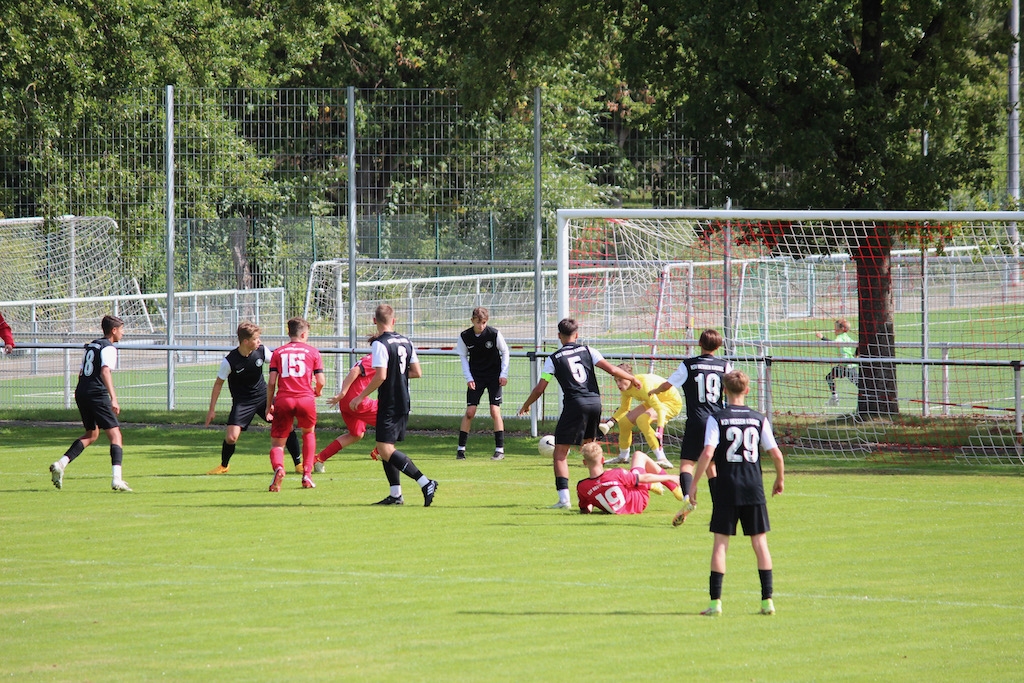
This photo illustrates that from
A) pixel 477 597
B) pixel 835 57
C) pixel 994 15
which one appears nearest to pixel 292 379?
pixel 477 597

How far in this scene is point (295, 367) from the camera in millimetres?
12703

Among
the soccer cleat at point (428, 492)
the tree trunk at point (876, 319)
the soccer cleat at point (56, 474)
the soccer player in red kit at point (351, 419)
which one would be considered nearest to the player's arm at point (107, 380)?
A: the soccer cleat at point (56, 474)

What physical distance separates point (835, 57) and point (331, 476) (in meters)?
8.99

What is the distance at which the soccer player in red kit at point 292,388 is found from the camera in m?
12.7

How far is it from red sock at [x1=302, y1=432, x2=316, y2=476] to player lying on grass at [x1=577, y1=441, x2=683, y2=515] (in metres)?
3.01

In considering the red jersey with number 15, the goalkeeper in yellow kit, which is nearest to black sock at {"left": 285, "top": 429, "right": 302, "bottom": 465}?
the red jersey with number 15

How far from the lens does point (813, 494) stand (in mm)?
12773

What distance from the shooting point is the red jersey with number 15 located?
12672 millimetres

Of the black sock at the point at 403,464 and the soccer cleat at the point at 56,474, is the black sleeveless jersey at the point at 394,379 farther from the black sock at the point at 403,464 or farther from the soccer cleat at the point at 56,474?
the soccer cleat at the point at 56,474

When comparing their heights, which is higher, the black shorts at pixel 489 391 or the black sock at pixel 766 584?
the black shorts at pixel 489 391

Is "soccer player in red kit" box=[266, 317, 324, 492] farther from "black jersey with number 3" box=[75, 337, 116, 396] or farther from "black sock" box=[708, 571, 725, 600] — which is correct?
"black sock" box=[708, 571, 725, 600]

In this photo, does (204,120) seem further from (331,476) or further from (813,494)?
(813,494)

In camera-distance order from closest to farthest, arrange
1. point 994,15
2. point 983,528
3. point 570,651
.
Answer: point 570,651
point 983,528
point 994,15

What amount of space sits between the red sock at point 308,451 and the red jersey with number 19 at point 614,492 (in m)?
3.01
